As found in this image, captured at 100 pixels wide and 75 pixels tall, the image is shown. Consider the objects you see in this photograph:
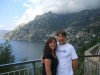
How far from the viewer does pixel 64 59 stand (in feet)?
12.8

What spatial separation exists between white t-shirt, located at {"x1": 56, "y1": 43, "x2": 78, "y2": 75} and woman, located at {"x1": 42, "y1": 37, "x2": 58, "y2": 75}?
0.28ft

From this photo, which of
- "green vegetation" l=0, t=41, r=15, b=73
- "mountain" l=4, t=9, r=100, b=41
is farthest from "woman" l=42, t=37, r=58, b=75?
"mountain" l=4, t=9, r=100, b=41

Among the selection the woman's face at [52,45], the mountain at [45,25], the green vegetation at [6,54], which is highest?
the mountain at [45,25]

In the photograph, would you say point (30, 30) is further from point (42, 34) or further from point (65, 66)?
point (65, 66)

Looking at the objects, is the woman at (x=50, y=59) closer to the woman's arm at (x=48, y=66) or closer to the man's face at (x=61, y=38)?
the woman's arm at (x=48, y=66)

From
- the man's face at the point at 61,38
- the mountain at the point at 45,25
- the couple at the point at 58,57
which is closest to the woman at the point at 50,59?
the couple at the point at 58,57

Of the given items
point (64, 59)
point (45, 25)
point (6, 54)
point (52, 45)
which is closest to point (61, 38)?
point (52, 45)

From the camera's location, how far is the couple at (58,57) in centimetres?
375

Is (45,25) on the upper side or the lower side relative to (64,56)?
upper

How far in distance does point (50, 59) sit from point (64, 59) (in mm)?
265

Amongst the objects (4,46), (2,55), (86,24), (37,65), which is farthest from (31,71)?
(86,24)

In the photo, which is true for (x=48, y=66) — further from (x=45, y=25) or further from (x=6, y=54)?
(x=45, y=25)

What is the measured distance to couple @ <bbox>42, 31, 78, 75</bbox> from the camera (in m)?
3.75

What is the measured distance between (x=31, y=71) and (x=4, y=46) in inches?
494
